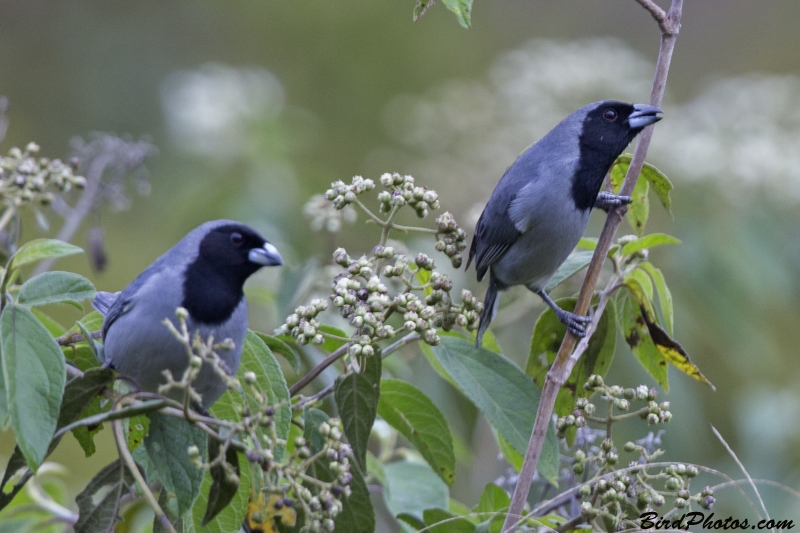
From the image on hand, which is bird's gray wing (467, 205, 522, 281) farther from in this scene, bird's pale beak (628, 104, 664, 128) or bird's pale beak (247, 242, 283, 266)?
bird's pale beak (247, 242, 283, 266)

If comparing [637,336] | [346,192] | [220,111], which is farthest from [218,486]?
[220,111]

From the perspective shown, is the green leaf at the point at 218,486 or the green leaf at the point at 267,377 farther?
the green leaf at the point at 267,377

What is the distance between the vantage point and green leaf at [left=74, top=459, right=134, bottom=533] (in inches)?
69.7

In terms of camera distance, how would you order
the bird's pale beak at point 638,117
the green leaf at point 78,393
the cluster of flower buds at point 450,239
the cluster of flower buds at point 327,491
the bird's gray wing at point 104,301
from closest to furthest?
the cluster of flower buds at point 327,491, the green leaf at point 78,393, the cluster of flower buds at point 450,239, the bird's gray wing at point 104,301, the bird's pale beak at point 638,117

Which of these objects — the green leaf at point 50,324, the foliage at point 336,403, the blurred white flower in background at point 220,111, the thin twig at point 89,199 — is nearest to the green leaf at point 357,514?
the foliage at point 336,403

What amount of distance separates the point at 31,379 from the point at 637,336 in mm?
1425

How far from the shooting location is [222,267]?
87.0 inches

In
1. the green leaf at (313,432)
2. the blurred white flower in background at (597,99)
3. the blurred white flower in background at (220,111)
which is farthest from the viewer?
the blurred white flower in background at (220,111)

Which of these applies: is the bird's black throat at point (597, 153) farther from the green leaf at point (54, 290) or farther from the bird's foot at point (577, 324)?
the green leaf at point (54, 290)

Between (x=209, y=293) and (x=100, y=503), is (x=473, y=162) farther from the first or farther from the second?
(x=100, y=503)

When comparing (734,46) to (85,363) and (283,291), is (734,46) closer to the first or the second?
(283,291)

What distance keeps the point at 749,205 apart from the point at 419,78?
4492 mm

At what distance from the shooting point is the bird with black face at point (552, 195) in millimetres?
2725

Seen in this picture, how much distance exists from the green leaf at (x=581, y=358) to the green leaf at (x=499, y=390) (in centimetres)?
11
